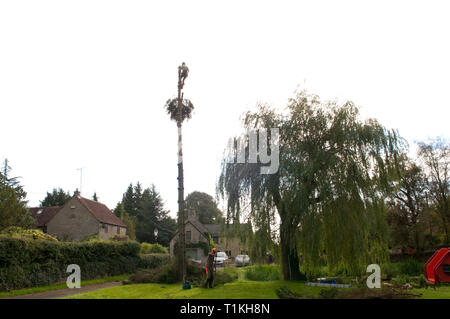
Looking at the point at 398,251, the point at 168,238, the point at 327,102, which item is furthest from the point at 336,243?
the point at 168,238

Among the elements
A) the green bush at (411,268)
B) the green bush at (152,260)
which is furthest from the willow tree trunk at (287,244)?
the green bush at (152,260)

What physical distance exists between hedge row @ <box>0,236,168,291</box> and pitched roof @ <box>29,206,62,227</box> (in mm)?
21993

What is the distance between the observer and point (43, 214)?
48.4m

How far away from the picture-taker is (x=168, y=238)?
65750 millimetres

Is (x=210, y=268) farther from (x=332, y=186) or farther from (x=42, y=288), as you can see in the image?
(x=42, y=288)

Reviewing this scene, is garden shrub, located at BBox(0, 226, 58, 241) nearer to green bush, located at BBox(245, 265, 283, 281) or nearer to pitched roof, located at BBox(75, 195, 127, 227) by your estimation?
green bush, located at BBox(245, 265, 283, 281)

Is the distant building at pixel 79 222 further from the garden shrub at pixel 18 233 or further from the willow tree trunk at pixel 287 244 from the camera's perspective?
the willow tree trunk at pixel 287 244

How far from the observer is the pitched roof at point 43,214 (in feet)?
150

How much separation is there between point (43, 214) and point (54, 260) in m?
31.8

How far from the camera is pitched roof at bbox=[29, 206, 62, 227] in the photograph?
4558cm

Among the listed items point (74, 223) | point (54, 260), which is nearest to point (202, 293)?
point (54, 260)

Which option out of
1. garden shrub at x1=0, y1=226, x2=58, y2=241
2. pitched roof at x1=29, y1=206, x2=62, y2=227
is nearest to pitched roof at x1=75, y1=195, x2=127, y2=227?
pitched roof at x1=29, y1=206, x2=62, y2=227

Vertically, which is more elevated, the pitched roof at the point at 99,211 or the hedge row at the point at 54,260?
the pitched roof at the point at 99,211

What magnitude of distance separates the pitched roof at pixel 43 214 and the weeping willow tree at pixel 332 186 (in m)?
39.0
